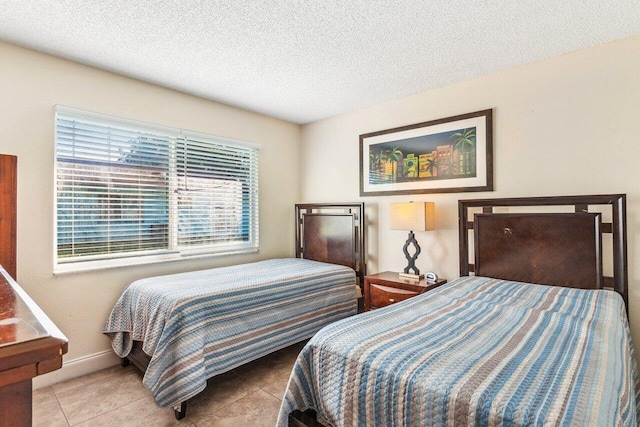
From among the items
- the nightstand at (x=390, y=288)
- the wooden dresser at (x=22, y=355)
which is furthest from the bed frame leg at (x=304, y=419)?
the nightstand at (x=390, y=288)

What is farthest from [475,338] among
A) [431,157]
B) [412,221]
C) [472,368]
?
[431,157]

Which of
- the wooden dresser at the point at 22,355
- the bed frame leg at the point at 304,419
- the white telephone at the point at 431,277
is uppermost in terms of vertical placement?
the wooden dresser at the point at 22,355

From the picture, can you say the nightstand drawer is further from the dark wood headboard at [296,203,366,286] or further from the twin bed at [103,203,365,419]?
the dark wood headboard at [296,203,366,286]

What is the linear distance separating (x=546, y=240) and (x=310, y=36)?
2119 mm

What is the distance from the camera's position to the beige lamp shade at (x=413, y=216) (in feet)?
8.88

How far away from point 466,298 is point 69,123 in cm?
300

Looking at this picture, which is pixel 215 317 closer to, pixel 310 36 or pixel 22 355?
pixel 22 355

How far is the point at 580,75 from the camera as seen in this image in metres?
2.24

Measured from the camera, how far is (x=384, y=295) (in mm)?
A: 2768

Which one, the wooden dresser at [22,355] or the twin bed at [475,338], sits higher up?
the wooden dresser at [22,355]

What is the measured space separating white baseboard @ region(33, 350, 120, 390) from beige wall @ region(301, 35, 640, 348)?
2458 mm

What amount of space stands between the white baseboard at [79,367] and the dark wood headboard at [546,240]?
9.58 feet

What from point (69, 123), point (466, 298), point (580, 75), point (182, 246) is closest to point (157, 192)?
point (182, 246)

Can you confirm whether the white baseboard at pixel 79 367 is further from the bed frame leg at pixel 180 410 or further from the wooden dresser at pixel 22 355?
the wooden dresser at pixel 22 355
